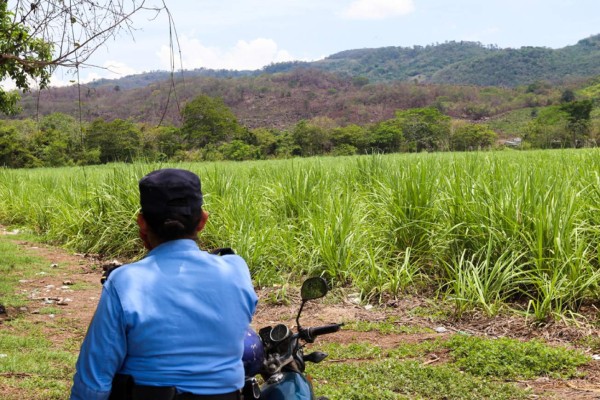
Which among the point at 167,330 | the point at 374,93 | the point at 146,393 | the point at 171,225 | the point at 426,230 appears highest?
the point at 374,93

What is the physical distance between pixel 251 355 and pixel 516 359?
100 inches

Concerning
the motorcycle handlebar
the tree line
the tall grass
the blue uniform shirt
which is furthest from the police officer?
the tree line

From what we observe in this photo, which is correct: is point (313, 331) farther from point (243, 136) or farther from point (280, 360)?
point (243, 136)

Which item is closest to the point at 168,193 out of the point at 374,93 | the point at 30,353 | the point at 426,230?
the point at 30,353

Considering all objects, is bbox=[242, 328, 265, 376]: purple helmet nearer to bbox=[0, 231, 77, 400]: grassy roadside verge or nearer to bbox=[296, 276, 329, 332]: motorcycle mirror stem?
bbox=[296, 276, 329, 332]: motorcycle mirror stem

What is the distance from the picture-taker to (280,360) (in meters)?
1.61

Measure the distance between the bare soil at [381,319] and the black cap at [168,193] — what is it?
101 inches

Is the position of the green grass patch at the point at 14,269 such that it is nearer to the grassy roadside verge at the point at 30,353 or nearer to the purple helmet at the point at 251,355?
the grassy roadside verge at the point at 30,353

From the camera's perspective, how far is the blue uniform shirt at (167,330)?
143 cm

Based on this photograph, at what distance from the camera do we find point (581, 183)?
19.0 ft

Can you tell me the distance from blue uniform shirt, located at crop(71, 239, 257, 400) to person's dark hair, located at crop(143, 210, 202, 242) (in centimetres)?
5

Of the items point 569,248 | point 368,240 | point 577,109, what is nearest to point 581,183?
point 569,248

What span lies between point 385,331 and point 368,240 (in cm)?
160

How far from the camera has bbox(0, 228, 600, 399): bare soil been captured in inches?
135
